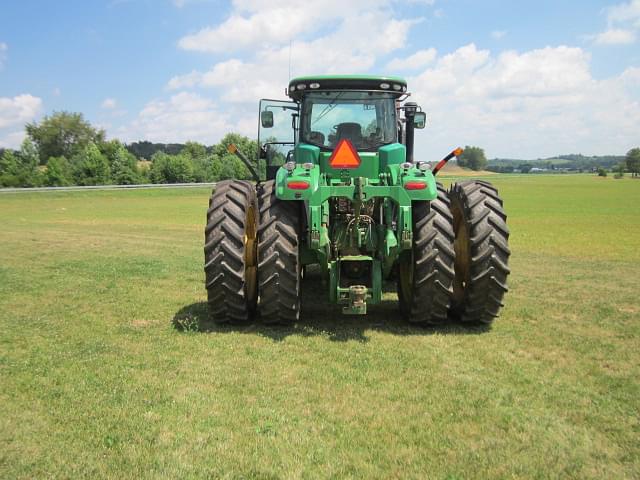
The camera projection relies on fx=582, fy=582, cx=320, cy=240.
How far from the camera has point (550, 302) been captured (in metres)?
8.75

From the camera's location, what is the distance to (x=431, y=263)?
669 centimetres

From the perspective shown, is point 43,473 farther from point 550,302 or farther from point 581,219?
point 581,219

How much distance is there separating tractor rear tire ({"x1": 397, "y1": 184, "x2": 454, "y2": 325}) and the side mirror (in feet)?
9.67

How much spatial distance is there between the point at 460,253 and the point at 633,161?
5097 inches

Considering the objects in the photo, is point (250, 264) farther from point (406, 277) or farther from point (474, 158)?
point (474, 158)

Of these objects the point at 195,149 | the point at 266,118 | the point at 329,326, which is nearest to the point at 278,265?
the point at 329,326

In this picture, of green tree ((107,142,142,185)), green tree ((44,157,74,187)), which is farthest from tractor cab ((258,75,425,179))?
green tree ((107,142,142,185))

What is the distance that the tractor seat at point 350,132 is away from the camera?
26.0 feet

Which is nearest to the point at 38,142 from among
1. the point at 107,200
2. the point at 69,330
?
the point at 107,200

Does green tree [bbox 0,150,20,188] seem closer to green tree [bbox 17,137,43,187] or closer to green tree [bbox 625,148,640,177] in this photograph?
green tree [bbox 17,137,43,187]

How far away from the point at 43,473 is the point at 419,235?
14.9 ft

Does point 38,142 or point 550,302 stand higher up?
point 38,142

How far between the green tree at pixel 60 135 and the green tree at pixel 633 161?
102m

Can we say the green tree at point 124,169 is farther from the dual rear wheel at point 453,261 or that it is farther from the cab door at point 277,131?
the dual rear wheel at point 453,261
